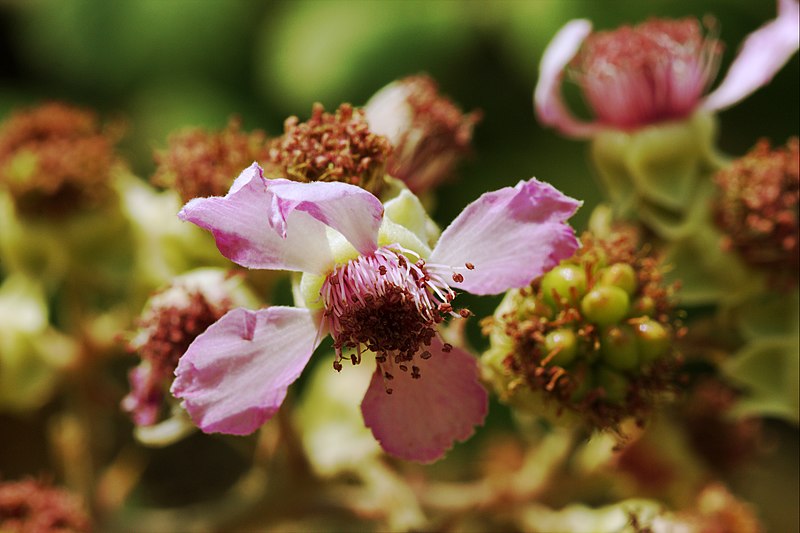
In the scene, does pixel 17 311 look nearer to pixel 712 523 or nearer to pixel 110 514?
pixel 110 514

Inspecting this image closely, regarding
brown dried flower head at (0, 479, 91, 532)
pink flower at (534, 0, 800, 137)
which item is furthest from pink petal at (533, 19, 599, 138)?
brown dried flower head at (0, 479, 91, 532)

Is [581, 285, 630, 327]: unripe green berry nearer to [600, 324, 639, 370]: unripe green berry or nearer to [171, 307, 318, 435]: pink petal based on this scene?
[600, 324, 639, 370]: unripe green berry

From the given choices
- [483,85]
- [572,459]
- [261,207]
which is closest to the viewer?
[261,207]

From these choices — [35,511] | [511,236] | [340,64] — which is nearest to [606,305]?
[511,236]

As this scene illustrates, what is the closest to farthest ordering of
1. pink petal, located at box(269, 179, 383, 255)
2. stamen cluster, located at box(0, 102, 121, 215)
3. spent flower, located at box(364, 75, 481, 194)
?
pink petal, located at box(269, 179, 383, 255), spent flower, located at box(364, 75, 481, 194), stamen cluster, located at box(0, 102, 121, 215)

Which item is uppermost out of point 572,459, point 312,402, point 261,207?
point 261,207

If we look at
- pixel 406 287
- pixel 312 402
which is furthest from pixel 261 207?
pixel 312 402
